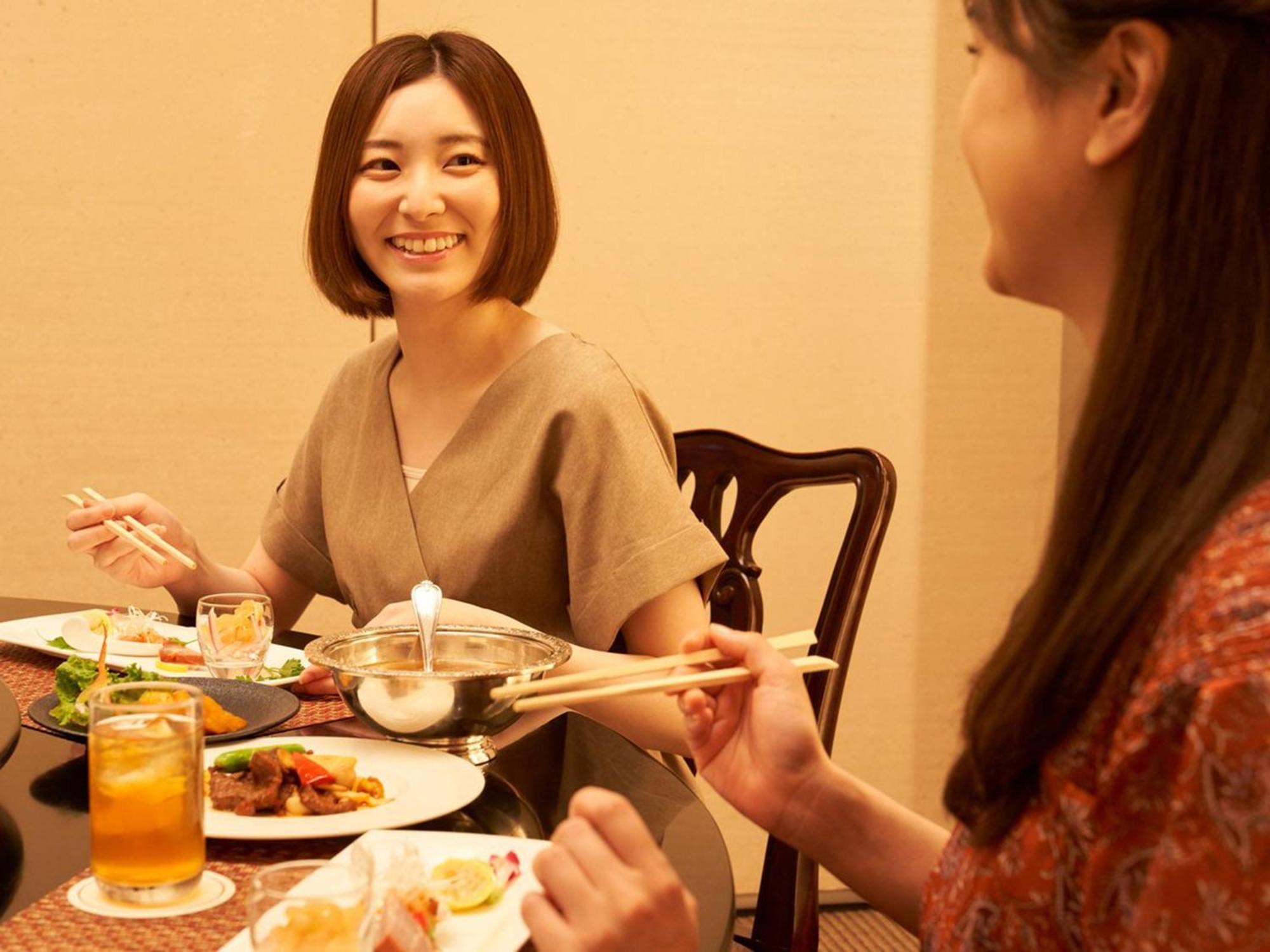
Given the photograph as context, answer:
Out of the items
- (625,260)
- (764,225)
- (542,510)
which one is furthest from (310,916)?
(764,225)

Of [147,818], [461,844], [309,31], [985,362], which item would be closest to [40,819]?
[147,818]

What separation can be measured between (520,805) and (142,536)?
3.08 feet

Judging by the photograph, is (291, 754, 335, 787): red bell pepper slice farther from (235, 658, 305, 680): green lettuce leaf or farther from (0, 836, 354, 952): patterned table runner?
(235, 658, 305, 680): green lettuce leaf

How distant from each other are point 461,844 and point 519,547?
0.87 metres

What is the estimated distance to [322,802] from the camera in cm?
112

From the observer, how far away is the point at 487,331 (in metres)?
2.06

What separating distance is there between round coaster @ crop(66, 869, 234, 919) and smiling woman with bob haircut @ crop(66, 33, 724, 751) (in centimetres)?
82

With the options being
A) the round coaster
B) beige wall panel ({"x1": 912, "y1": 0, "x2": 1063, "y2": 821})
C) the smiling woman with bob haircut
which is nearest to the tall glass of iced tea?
the round coaster

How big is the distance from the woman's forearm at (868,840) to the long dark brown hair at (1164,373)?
0.34 metres

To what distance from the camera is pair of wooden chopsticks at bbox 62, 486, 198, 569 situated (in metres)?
1.84

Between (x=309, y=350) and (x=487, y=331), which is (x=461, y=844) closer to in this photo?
(x=487, y=331)

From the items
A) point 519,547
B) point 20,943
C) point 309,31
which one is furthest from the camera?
point 309,31

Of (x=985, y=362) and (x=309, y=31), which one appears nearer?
(x=309, y=31)

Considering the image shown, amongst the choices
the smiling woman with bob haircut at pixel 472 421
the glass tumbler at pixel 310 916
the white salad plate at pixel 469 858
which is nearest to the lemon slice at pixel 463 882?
the white salad plate at pixel 469 858
